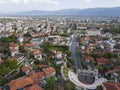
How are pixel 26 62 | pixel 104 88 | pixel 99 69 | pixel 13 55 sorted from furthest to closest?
pixel 13 55
pixel 26 62
pixel 99 69
pixel 104 88

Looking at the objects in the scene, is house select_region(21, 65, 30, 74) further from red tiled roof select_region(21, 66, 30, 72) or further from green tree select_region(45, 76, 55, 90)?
green tree select_region(45, 76, 55, 90)

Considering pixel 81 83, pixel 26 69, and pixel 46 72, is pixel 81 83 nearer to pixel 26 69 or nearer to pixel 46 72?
pixel 46 72

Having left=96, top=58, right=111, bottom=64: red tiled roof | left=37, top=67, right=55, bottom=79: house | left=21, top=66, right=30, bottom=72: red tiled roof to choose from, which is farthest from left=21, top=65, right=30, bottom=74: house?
left=96, top=58, right=111, bottom=64: red tiled roof

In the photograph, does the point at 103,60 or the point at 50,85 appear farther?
the point at 103,60

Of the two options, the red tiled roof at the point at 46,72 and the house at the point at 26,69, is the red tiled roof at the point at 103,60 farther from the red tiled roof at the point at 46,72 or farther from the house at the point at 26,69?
the house at the point at 26,69

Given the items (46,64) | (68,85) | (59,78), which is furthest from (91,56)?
(68,85)

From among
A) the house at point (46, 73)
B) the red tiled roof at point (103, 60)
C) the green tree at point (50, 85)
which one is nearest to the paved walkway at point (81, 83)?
the house at point (46, 73)

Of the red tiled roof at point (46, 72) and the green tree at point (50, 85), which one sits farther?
the red tiled roof at point (46, 72)

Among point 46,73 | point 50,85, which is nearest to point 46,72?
point 46,73

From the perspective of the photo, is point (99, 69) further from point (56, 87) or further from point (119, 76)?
point (56, 87)

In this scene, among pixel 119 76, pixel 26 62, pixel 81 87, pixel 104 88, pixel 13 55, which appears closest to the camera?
pixel 104 88

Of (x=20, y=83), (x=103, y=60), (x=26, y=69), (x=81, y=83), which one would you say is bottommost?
(x=81, y=83)
